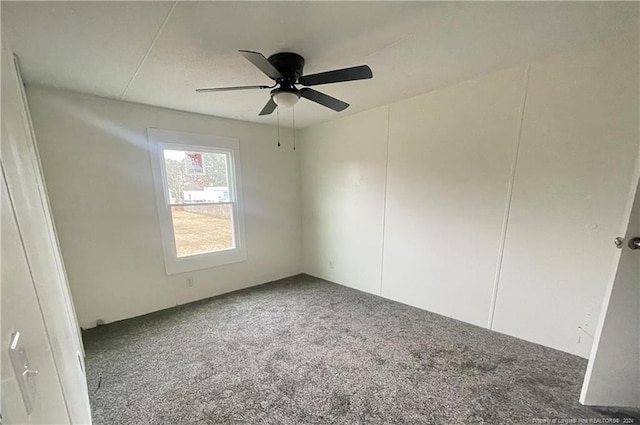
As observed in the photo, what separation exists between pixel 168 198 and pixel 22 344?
2.59 m

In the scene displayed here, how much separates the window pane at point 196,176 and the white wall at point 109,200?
0.83 feet

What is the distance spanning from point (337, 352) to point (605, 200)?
7.84 feet

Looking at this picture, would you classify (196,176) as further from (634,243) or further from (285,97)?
(634,243)

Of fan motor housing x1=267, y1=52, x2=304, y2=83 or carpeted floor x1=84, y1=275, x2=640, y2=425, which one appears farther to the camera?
fan motor housing x1=267, y1=52, x2=304, y2=83

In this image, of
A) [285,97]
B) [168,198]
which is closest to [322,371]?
[285,97]

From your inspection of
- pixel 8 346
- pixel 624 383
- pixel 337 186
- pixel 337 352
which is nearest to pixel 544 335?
pixel 624 383

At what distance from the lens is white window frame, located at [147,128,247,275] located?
288 cm

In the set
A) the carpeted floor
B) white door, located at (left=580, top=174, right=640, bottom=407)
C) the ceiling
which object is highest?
the ceiling

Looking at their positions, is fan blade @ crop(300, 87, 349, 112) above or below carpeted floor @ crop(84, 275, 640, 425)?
above

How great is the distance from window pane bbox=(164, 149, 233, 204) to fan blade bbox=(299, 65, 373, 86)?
6.67 feet

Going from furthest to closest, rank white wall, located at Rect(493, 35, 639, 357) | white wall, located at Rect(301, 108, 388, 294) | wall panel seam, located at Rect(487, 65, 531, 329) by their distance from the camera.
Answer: white wall, located at Rect(301, 108, 388, 294), wall panel seam, located at Rect(487, 65, 531, 329), white wall, located at Rect(493, 35, 639, 357)

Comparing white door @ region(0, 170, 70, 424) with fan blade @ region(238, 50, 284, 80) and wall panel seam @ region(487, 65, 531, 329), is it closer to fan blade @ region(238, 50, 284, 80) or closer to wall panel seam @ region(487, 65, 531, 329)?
fan blade @ region(238, 50, 284, 80)

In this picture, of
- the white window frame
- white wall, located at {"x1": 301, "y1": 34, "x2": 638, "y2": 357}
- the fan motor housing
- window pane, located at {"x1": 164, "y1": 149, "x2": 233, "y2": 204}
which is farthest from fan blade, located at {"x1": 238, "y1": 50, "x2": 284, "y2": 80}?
window pane, located at {"x1": 164, "y1": 149, "x2": 233, "y2": 204}

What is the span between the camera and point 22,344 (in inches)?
26.0
